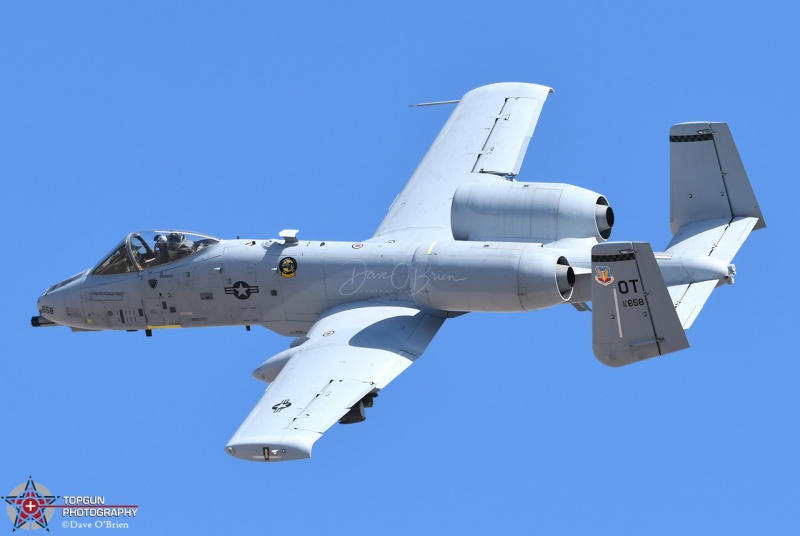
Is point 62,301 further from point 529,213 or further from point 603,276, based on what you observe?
point 603,276

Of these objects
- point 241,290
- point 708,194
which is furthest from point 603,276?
point 241,290

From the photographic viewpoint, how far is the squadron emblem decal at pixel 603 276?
36812mm

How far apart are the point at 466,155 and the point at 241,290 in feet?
21.9

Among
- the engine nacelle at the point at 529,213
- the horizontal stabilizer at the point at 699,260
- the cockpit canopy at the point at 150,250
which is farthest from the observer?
the cockpit canopy at the point at 150,250

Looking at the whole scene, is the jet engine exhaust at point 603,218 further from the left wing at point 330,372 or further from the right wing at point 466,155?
the left wing at point 330,372

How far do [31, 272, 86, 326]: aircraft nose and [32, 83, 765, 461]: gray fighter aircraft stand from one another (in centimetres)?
3

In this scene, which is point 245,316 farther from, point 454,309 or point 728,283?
point 728,283

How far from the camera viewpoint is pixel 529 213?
4209cm

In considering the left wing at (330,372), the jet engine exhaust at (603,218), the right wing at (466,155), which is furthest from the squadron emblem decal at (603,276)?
the right wing at (466,155)

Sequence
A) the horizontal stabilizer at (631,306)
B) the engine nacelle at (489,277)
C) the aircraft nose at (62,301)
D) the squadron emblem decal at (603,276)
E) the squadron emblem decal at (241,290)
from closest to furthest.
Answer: the horizontal stabilizer at (631,306) < the squadron emblem decal at (603,276) < the engine nacelle at (489,277) < the squadron emblem decal at (241,290) < the aircraft nose at (62,301)

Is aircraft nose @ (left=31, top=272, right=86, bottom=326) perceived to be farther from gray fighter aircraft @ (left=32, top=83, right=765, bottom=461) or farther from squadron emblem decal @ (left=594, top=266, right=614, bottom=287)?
squadron emblem decal @ (left=594, top=266, right=614, bottom=287)

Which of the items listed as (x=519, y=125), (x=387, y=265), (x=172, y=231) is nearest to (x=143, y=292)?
(x=172, y=231)

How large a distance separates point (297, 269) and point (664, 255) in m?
7.22

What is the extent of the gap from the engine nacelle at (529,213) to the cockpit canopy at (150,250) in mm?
5013
